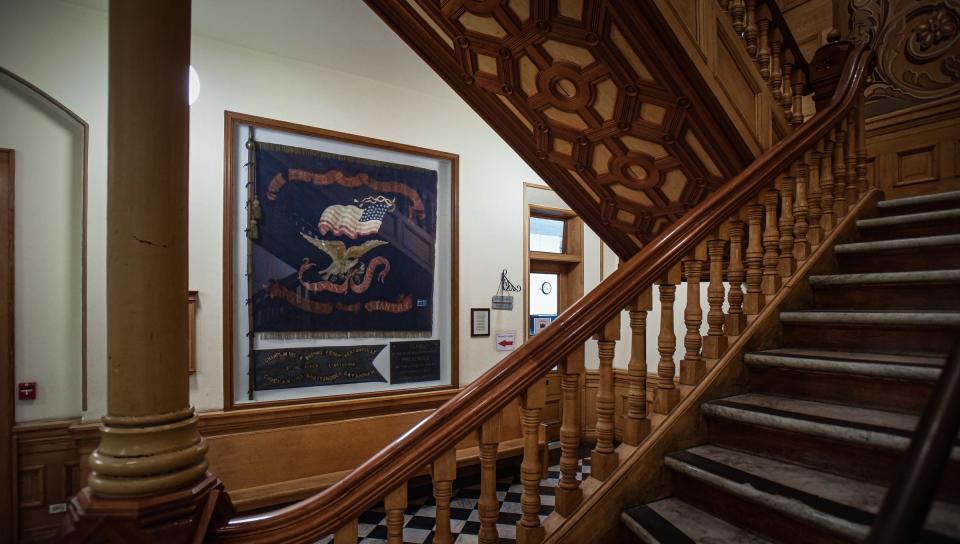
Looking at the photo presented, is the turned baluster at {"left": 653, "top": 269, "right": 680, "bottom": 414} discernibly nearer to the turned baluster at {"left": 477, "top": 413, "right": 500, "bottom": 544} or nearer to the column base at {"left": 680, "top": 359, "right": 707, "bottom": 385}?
the column base at {"left": 680, "top": 359, "right": 707, "bottom": 385}

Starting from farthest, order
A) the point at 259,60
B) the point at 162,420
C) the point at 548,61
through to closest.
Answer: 1. the point at 259,60
2. the point at 548,61
3. the point at 162,420

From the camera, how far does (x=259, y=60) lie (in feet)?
11.2

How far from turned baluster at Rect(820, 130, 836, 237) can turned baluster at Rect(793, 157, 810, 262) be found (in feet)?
0.57

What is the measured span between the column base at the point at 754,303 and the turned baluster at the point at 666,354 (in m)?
0.42

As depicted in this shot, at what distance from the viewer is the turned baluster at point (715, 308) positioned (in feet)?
5.76

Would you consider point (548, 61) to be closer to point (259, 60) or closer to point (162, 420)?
point (162, 420)

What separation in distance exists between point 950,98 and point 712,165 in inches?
88.3

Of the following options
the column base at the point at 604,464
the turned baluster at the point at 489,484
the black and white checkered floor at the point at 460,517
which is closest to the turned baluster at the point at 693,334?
the column base at the point at 604,464

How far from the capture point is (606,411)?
5.08 feet

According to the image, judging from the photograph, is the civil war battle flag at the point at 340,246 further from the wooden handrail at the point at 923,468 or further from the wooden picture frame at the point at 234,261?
the wooden handrail at the point at 923,468

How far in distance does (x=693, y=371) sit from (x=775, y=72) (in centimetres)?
175

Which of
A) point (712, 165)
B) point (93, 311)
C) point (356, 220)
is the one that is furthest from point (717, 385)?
point (93, 311)

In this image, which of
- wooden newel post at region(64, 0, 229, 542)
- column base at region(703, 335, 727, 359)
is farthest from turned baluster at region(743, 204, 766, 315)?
wooden newel post at region(64, 0, 229, 542)

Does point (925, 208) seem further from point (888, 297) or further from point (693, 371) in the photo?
point (693, 371)
